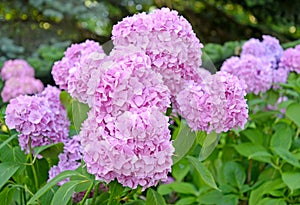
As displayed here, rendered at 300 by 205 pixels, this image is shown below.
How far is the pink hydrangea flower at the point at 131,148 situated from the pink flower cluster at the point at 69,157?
0.29m

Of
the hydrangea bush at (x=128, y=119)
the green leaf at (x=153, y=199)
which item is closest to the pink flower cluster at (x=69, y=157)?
the hydrangea bush at (x=128, y=119)

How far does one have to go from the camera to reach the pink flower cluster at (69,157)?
1078 mm


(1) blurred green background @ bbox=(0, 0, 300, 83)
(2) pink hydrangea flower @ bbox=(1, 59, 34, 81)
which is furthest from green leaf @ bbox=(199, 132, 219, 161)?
(1) blurred green background @ bbox=(0, 0, 300, 83)

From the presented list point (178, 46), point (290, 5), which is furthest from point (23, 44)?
point (178, 46)

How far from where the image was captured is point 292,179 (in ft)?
4.24

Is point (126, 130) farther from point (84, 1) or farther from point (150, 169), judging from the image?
point (84, 1)

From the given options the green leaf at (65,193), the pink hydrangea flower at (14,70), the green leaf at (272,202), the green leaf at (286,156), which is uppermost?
the green leaf at (65,193)

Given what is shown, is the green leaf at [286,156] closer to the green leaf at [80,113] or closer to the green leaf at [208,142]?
the green leaf at [208,142]

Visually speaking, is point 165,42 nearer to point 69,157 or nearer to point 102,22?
point 69,157

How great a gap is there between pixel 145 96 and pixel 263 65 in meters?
0.94

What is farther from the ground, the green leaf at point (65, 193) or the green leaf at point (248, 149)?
the green leaf at point (65, 193)

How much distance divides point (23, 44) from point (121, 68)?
3.93 meters

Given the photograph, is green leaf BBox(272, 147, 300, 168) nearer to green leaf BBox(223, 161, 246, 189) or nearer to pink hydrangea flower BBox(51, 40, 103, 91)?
green leaf BBox(223, 161, 246, 189)

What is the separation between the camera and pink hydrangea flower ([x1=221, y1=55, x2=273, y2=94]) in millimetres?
Result: 1598
